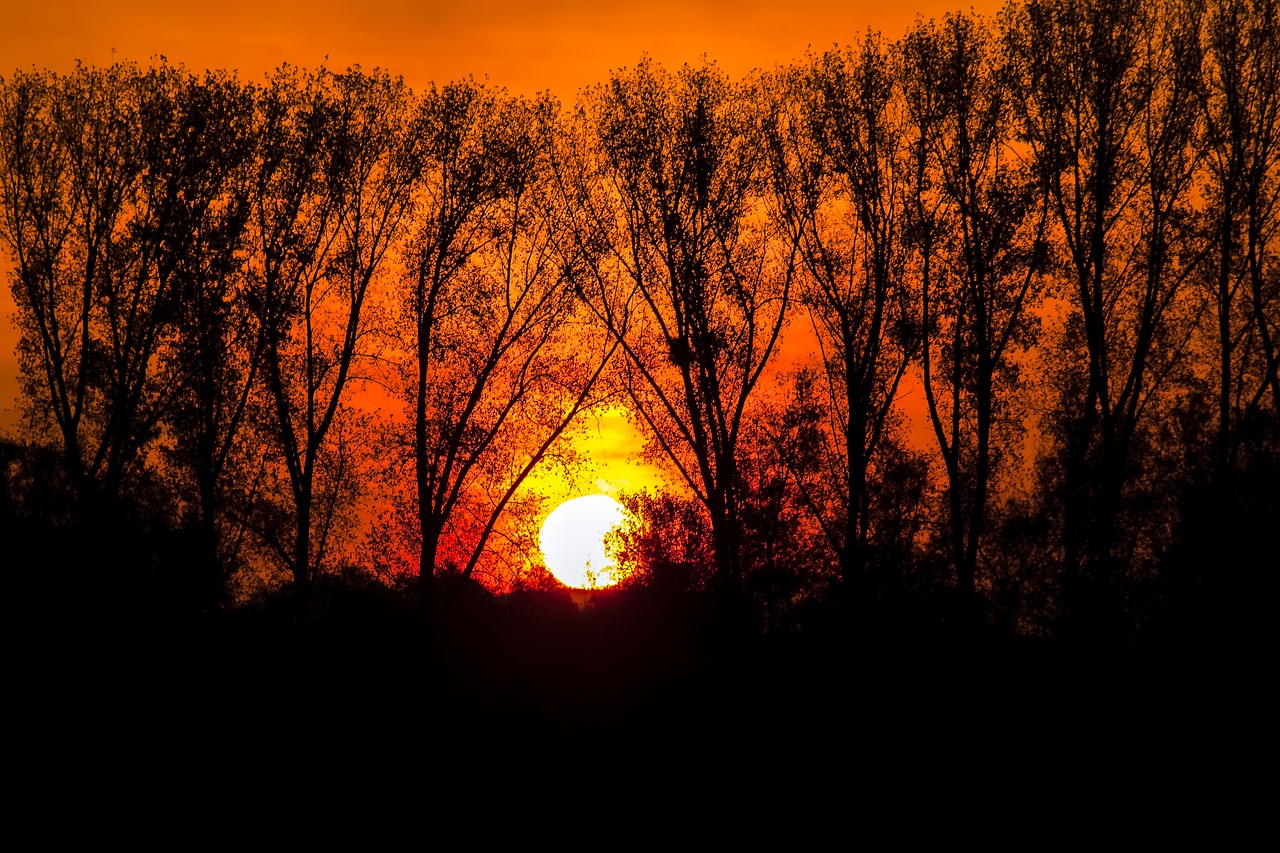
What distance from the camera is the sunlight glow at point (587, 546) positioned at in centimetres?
3874

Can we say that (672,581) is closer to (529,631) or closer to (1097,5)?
(529,631)

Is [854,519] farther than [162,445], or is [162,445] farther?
[162,445]

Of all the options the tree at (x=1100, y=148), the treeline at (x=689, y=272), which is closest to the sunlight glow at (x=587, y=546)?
the treeline at (x=689, y=272)

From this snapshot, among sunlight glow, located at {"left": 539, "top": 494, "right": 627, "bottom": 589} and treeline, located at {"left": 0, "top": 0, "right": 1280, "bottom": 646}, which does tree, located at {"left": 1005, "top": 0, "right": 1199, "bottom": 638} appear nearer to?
treeline, located at {"left": 0, "top": 0, "right": 1280, "bottom": 646}

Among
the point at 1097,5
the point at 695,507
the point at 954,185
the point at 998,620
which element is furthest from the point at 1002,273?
the point at 695,507

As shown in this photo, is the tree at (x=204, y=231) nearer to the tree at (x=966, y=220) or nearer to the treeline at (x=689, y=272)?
the treeline at (x=689, y=272)

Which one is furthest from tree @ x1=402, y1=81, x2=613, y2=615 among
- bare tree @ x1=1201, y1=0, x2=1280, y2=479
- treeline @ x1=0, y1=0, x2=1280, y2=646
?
bare tree @ x1=1201, y1=0, x2=1280, y2=479

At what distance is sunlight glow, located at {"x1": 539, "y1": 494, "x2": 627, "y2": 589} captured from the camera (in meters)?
38.7

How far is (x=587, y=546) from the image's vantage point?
136 feet

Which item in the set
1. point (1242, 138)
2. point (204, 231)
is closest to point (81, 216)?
point (204, 231)

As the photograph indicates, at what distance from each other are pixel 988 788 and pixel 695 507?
1981cm

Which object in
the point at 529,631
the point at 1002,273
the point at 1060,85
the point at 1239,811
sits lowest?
the point at 1239,811

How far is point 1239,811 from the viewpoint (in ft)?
61.7

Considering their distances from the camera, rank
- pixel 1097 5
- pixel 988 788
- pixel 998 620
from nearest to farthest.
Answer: pixel 988 788
pixel 1097 5
pixel 998 620
